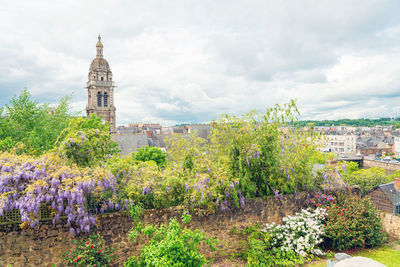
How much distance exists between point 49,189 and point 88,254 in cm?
198

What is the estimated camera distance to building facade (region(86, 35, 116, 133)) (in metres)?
59.4

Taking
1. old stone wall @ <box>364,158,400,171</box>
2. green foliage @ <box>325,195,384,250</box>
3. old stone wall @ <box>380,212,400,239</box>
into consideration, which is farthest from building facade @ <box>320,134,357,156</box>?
green foliage @ <box>325,195,384,250</box>

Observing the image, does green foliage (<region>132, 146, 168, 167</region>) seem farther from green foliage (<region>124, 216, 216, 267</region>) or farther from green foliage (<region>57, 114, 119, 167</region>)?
green foliage (<region>124, 216, 216, 267</region>)

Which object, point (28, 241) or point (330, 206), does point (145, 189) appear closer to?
point (28, 241)

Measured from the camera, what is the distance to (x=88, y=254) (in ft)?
21.7

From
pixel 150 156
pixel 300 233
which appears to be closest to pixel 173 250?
pixel 300 233

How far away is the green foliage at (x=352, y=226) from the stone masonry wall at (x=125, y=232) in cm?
117

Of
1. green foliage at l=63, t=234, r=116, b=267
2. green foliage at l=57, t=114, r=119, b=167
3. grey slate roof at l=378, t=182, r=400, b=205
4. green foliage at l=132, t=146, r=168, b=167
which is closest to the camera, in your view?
green foliage at l=63, t=234, r=116, b=267

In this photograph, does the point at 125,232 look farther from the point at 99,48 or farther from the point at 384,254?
the point at 99,48

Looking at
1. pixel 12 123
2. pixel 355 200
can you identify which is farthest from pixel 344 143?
pixel 12 123

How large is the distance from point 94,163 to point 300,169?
23.7ft

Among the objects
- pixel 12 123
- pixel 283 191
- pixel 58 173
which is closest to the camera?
pixel 58 173

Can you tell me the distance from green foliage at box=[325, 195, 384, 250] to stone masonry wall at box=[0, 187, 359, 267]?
3.83 ft

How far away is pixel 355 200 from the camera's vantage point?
940 centimetres
